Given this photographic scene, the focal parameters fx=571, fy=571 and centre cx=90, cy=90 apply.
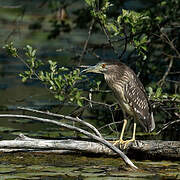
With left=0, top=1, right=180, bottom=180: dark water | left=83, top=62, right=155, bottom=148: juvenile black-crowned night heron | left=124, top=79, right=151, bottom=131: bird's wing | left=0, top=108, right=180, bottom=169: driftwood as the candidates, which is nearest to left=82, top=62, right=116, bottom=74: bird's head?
left=83, top=62, right=155, bottom=148: juvenile black-crowned night heron

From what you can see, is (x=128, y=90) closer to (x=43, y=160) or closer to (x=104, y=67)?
(x=104, y=67)

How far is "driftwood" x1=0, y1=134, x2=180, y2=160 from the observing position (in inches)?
244

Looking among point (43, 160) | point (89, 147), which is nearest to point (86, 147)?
point (89, 147)

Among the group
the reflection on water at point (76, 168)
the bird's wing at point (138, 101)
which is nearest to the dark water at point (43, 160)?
the reflection on water at point (76, 168)

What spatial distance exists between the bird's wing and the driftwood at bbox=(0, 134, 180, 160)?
1.60 feet

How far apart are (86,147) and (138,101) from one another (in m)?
1.00

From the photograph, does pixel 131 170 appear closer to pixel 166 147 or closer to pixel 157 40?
pixel 166 147

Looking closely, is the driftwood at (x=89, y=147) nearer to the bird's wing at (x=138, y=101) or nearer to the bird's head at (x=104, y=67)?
the bird's wing at (x=138, y=101)

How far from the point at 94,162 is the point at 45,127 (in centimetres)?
198

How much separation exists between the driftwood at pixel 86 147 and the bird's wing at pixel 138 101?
0.49 m

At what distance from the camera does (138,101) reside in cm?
688

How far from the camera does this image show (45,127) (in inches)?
316

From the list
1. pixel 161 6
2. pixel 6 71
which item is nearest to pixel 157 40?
pixel 161 6

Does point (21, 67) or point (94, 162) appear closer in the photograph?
point (94, 162)
